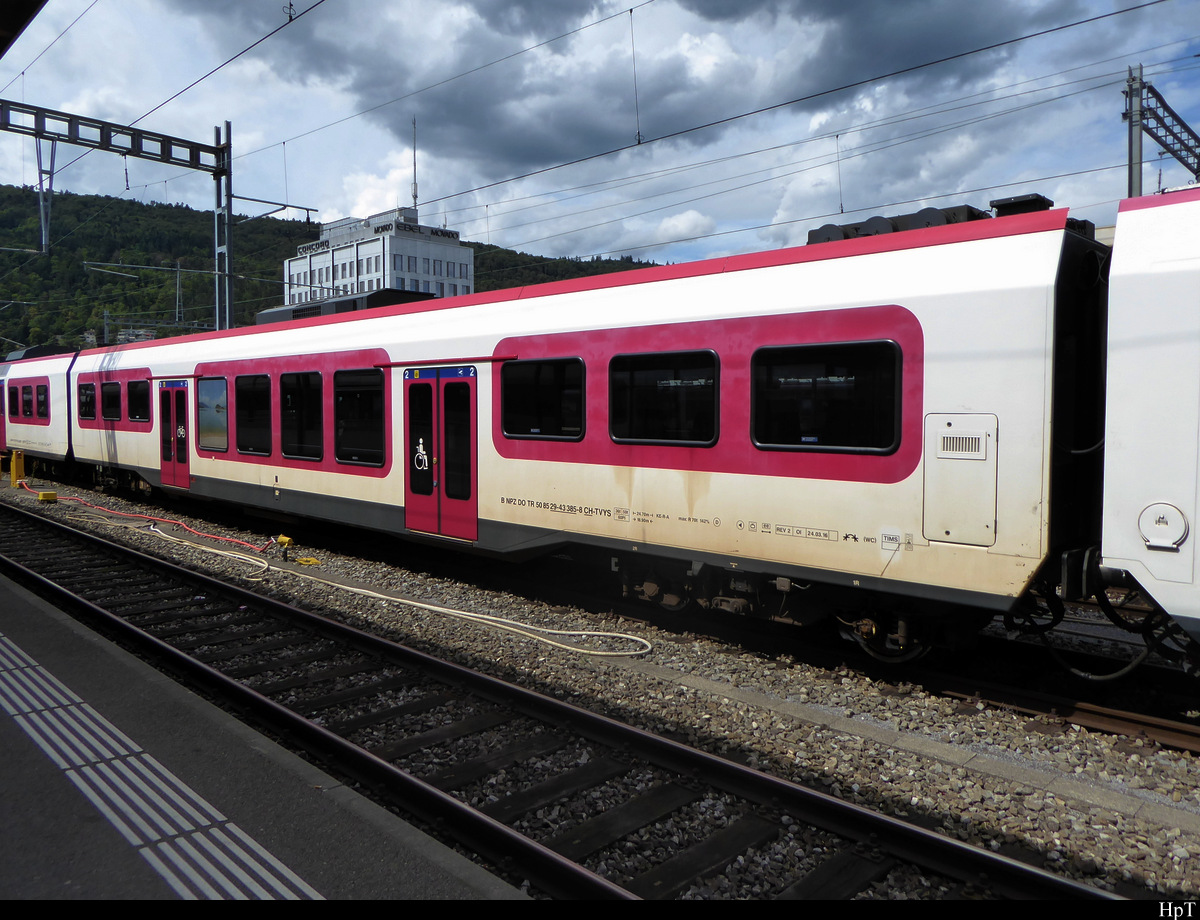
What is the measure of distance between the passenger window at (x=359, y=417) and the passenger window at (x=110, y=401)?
29.6 feet

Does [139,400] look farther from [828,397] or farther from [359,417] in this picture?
[828,397]

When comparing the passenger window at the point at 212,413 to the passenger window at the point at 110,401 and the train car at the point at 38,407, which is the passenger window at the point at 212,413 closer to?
the passenger window at the point at 110,401

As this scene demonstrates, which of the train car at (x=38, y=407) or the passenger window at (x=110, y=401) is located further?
the train car at (x=38, y=407)

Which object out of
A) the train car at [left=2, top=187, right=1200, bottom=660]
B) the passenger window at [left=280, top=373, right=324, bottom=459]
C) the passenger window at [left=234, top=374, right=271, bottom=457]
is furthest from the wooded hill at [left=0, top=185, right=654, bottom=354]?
the train car at [left=2, top=187, right=1200, bottom=660]

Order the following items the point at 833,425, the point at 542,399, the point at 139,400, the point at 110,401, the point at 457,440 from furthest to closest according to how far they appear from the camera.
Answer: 1. the point at 110,401
2. the point at 139,400
3. the point at 457,440
4. the point at 542,399
5. the point at 833,425

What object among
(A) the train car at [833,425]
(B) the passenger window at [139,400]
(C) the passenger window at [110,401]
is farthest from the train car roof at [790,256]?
(C) the passenger window at [110,401]

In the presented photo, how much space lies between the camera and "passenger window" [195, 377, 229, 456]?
13195 millimetres

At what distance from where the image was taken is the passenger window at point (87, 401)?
59.5 feet

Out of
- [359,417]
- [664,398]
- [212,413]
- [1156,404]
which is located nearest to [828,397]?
[664,398]

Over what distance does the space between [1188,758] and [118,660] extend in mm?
7799

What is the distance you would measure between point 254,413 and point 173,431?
331 centimetres

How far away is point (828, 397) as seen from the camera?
19.7 ft
